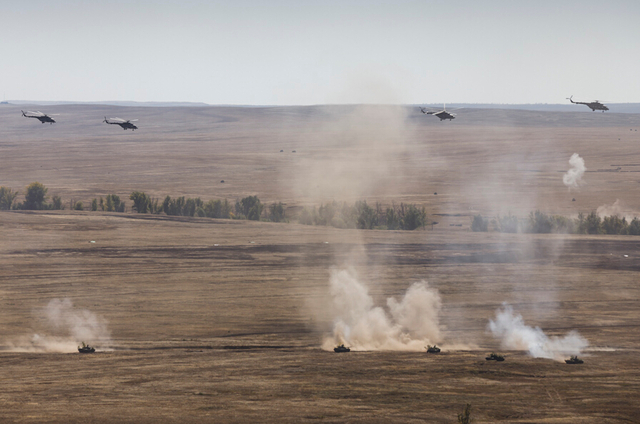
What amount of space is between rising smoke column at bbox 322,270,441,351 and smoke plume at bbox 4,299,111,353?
74.6ft

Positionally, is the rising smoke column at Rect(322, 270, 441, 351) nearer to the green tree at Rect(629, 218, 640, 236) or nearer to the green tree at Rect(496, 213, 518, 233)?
the green tree at Rect(496, 213, 518, 233)

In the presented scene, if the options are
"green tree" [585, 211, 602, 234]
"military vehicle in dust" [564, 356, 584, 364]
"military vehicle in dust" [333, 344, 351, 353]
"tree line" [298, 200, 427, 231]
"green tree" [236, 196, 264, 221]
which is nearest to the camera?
"military vehicle in dust" [564, 356, 584, 364]

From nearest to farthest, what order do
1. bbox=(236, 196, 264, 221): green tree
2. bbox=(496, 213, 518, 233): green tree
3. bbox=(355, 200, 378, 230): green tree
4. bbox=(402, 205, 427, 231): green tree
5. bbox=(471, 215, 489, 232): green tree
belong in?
bbox=(496, 213, 518, 233): green tree, bbox=(471, 215, 489, 232): green tree, bbox=(355, 200, 378, 230): green tree, bbox=(402, 205, 427, 231): green tree, bbox=(236, 196, 264, 221): green tree

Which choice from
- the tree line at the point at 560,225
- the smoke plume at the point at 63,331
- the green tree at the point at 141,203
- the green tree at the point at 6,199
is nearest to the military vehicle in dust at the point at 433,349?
the smoke plume at the point at 63,331

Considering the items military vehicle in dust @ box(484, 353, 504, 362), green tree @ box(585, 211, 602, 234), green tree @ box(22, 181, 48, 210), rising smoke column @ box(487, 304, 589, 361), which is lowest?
rising smoke column @ box(487, 304, 589, 361)

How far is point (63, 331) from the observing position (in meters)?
67.4

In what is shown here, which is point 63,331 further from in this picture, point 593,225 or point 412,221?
point 593,225

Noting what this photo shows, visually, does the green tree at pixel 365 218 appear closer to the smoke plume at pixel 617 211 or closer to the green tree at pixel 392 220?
the green tree at pixel 392 220

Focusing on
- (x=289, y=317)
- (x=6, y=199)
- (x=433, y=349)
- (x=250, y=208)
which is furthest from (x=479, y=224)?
(x=6, y=199)

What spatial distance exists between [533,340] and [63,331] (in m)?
46.6

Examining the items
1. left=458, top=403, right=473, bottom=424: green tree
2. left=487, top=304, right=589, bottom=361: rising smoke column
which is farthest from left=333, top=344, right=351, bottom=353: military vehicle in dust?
left=458, top=403, right=473, bottom=424: green tree

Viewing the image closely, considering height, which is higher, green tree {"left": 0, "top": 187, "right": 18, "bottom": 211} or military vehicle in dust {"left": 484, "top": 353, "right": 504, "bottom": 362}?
green tree {"left": 0, "top": 187, "right": 18, "bottom": 211}

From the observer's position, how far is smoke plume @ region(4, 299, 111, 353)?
6245 cm

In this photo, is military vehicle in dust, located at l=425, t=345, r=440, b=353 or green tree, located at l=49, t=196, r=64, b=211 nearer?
military vehicle in dust, located at l=425, t=345, r=440, b=353
